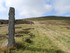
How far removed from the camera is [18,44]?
24969mm

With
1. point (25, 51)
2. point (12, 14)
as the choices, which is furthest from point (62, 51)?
point (12, 14)

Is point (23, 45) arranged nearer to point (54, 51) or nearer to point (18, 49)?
point (18, 49)

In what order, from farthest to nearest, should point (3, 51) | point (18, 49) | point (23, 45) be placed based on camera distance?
point (23, 45), point (18, 49), point (3, 51)

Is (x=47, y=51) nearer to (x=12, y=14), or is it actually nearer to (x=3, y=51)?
(x=3, y=51)

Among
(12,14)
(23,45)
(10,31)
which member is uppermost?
(12,14)

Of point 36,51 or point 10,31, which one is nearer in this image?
point 36,51

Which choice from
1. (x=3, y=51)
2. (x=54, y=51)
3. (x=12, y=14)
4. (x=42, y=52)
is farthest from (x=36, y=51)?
(x=12, y=14)

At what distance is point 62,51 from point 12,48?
614cm

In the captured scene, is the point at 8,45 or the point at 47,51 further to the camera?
the point at 8,45

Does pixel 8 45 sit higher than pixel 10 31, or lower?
lower

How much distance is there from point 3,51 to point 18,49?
7.09 ft

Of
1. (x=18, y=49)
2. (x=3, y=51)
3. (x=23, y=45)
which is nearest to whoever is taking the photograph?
(x=3, y=51)

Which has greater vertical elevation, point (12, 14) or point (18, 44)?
point (12, 14)

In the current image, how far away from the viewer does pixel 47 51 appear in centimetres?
2200
